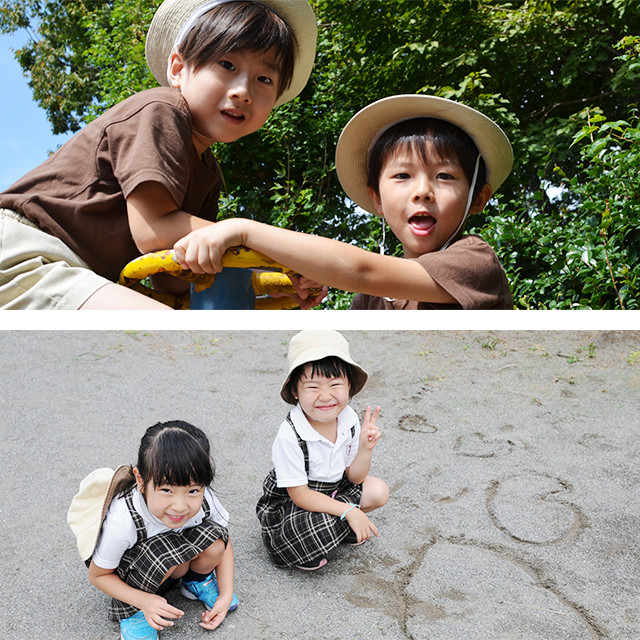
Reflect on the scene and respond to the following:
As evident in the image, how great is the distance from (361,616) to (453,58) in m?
4.97

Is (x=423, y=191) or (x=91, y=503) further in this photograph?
(x=423, y=191)

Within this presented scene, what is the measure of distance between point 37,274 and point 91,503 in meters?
0.59

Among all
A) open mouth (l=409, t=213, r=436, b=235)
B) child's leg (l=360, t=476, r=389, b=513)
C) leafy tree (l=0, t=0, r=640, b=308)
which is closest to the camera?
child's leg (l=360, t=476, r=389, b=513)

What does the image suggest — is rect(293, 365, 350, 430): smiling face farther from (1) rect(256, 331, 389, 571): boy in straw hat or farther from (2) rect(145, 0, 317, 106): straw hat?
(2) rect(145, 0, 317, 106): straw hat

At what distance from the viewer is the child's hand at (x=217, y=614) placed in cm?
158

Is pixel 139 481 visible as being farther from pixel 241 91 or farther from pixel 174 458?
pixel 241 91

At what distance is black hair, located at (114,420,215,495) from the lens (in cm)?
151

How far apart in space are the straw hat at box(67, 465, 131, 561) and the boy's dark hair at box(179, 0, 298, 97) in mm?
1120

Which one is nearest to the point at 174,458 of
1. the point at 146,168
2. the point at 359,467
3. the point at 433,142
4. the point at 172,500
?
the point at 172,500

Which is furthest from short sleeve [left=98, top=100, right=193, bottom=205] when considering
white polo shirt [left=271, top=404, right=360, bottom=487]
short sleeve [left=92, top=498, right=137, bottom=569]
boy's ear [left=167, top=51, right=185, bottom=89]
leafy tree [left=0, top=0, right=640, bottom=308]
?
leafy tree [left=0, top=0, right=640, bottom=308]

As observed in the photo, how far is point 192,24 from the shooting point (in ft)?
6.17

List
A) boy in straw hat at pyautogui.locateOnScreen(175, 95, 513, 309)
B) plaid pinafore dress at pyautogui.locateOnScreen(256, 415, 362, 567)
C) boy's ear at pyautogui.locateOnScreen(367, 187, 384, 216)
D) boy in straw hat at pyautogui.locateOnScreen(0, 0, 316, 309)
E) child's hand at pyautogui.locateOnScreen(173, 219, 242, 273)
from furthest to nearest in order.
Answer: boy's ear at pyautogui.locateOnScreen(367, 187, 384, 216) → plaid pinafore dress at pyautogui.locateOnScreen(256, 415, 362, 567) → boy in straw hat at pyautogui.locateOnScreen(0, 0, 316, 309) → boy in straw hat at pyautogui.locateOnScreen(175, 95, 513, 309) → child's hand at pyautogui.locateOnScreen(173, 219, 242, 273)

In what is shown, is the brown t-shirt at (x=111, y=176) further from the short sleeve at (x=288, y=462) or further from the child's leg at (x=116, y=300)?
the short sleeve at (x=288, y=462)

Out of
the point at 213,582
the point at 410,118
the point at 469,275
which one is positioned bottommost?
the point at 213,582
